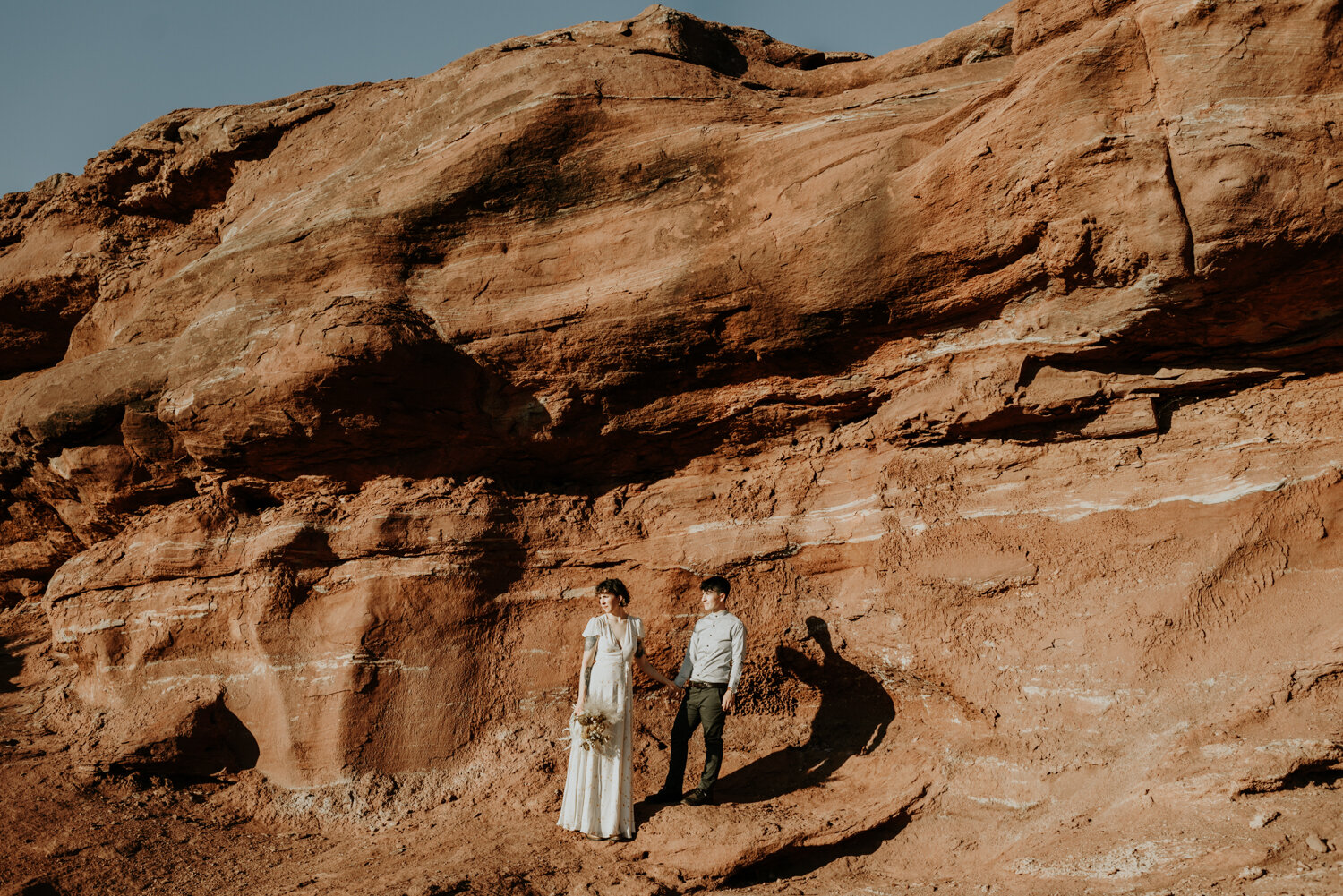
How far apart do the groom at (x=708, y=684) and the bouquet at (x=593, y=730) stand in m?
0.59

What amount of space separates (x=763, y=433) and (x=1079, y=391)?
2.47m

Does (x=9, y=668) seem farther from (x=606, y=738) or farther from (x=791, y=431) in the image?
(x=791, y=431)

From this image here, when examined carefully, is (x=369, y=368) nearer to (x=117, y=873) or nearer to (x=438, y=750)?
(x=438, y=750)

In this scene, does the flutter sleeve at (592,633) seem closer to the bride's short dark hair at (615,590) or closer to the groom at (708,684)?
the bride's short dark hair at (615,590)

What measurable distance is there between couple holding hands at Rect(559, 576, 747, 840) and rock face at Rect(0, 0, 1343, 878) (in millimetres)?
601

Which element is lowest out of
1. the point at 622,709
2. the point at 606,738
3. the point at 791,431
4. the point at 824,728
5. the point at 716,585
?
the point at 824,728

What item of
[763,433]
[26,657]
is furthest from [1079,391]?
[26,657]

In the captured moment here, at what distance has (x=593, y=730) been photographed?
6.18 metres

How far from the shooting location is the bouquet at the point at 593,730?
6.18 meters

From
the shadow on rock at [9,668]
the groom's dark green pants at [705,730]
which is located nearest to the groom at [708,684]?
the groom's dark green pants at [705,730]

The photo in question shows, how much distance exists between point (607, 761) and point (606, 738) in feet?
0.58

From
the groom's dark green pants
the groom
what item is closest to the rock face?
the groom's dark green pants

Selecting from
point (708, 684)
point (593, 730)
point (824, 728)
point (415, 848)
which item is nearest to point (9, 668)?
point (415, 848)

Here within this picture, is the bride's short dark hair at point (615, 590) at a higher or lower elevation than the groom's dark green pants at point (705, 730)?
higher
